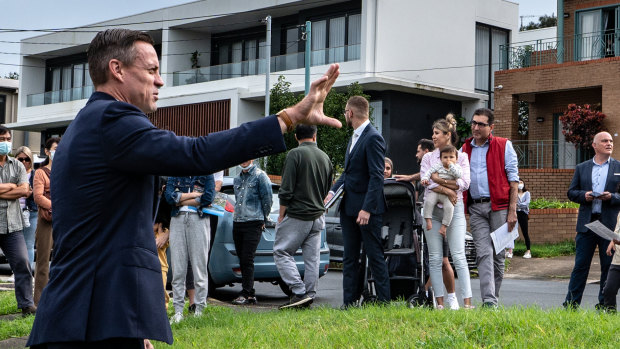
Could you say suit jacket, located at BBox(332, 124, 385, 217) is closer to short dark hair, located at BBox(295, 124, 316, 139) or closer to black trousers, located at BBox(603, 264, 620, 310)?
short dark hair, located at BBox(295, 124, 316, 139)

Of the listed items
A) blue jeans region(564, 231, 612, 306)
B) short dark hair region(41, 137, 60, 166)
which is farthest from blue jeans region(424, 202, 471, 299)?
short dark hair region(41, 137, 60, 166)

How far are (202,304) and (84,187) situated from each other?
19.7 ft

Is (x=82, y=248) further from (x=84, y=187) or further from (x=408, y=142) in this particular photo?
(x=408, y=142)

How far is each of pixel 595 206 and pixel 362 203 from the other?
2.67 meters

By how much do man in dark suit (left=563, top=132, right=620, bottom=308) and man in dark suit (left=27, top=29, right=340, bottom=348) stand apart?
6745mm

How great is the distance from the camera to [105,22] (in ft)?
141

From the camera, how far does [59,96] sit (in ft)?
149

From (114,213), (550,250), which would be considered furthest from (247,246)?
(550,250)

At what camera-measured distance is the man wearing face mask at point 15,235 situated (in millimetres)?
9078

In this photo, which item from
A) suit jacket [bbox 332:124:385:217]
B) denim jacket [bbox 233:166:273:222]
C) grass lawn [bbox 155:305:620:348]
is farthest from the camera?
denim jacket [bbox 233:166:273:222]

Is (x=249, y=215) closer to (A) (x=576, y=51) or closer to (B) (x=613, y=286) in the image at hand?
(B) (x=613, y=286)

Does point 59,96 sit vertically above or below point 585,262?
above

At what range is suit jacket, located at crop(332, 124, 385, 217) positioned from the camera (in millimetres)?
8398

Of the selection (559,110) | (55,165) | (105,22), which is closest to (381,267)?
(55,165)
